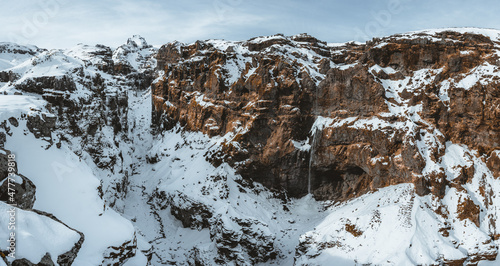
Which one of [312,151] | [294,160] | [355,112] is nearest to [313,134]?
[312,151]

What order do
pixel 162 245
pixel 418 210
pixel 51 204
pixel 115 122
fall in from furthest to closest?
pixel 115 122 < pixel 162 245 < pixel 418 210 < pixel 51 204

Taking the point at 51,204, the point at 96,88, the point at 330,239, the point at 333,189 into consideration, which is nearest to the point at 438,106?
the point at 333,189

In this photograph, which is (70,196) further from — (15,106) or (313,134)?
(313,134)

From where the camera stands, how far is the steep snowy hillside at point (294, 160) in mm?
28219

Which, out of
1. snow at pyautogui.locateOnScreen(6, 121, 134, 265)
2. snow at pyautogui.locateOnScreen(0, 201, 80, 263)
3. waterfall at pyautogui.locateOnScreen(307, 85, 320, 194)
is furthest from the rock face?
snow at pyautogui.locateOnScreen(0, 201, 80, 263)

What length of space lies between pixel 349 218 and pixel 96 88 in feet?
132

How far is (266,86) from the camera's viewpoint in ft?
161

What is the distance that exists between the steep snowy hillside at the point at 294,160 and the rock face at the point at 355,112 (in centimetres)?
17

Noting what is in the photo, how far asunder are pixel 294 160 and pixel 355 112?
11074 millimetres

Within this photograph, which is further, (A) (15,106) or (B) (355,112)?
(B) (355,112)

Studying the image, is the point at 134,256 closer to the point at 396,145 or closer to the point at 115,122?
the point at 396,145

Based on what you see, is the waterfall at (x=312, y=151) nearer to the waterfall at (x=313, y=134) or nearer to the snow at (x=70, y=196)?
the waterfall at (x=313, y=134)

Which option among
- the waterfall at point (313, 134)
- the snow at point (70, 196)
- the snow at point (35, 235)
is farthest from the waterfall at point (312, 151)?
the snow at point (35, 235)

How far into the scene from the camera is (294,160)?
4703 centimetres
